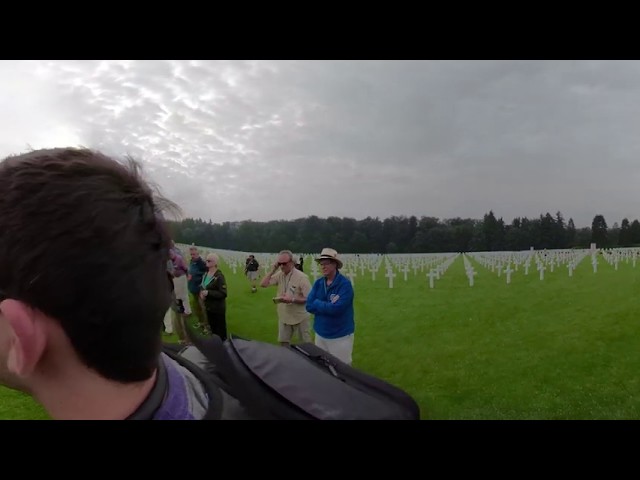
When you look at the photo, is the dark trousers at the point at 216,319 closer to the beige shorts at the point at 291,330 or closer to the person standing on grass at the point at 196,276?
the person standing on grass at the point at 196,276

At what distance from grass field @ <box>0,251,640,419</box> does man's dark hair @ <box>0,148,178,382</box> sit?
1759 millimetres

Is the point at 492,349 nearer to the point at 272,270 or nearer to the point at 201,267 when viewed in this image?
the point at 272,270

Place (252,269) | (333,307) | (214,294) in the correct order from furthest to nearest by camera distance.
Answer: (252,269)
(214,294)
(333,307)

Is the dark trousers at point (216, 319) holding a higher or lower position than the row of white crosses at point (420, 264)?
Answer: lower

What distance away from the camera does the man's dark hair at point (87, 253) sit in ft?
0.94

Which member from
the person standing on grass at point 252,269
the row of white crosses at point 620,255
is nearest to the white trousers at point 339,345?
the person standing on grass at point 252,269

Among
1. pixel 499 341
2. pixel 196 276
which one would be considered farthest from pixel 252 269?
pixel 499 341

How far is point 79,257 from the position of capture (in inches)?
11.5

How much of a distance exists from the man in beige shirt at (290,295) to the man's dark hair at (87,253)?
1.98m

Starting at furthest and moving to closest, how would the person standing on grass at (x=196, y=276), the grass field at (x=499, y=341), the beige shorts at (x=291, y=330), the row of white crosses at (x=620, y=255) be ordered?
1. the row of white crosses at (x=620, y=255)
2. the person standing on grass at (x=196, y=276)
3. the beige shorts at (x=291, y=330)
4. the grass field at (x=499, y=341)

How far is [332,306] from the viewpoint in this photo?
192 centimetres

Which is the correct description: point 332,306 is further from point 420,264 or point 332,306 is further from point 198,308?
point 420,264

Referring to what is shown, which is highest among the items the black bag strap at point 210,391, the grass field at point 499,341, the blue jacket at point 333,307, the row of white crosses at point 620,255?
the row of white crosses at point 620,255

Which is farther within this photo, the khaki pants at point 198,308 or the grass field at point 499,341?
the khaki pants at point 198,308
